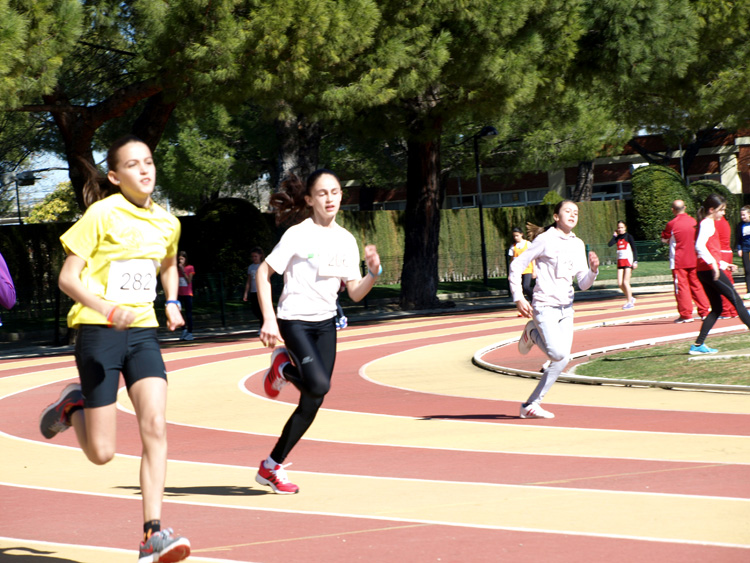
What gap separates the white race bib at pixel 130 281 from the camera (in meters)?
5.15

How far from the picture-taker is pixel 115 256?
516 cm

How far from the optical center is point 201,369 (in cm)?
1579

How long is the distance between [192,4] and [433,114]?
795 cm

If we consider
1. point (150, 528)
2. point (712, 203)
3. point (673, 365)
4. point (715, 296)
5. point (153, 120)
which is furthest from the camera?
point (153, 120)

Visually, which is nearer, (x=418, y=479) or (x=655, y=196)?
(x=418, y=479)

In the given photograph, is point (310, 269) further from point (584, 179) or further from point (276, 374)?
point (584, 179)

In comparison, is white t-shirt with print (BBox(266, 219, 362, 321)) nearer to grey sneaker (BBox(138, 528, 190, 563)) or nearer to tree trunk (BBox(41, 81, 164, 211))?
grey sneaker (BBox(138, 528, 190, 563))

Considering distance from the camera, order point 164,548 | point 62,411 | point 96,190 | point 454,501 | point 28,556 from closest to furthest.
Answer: point 164,548 < point 28,556 < point 62,411 < point 96,190 < point 454,501

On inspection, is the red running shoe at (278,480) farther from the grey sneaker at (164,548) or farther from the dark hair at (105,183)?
the dark hair at (105,183)

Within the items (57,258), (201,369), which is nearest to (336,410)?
(201,369)

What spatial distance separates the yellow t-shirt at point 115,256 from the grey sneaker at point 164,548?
1011 millimetres

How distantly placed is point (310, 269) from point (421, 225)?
2199 centimetres

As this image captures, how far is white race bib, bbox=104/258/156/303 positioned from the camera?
16.9 feet

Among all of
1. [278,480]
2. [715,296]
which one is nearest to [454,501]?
[278,480]
